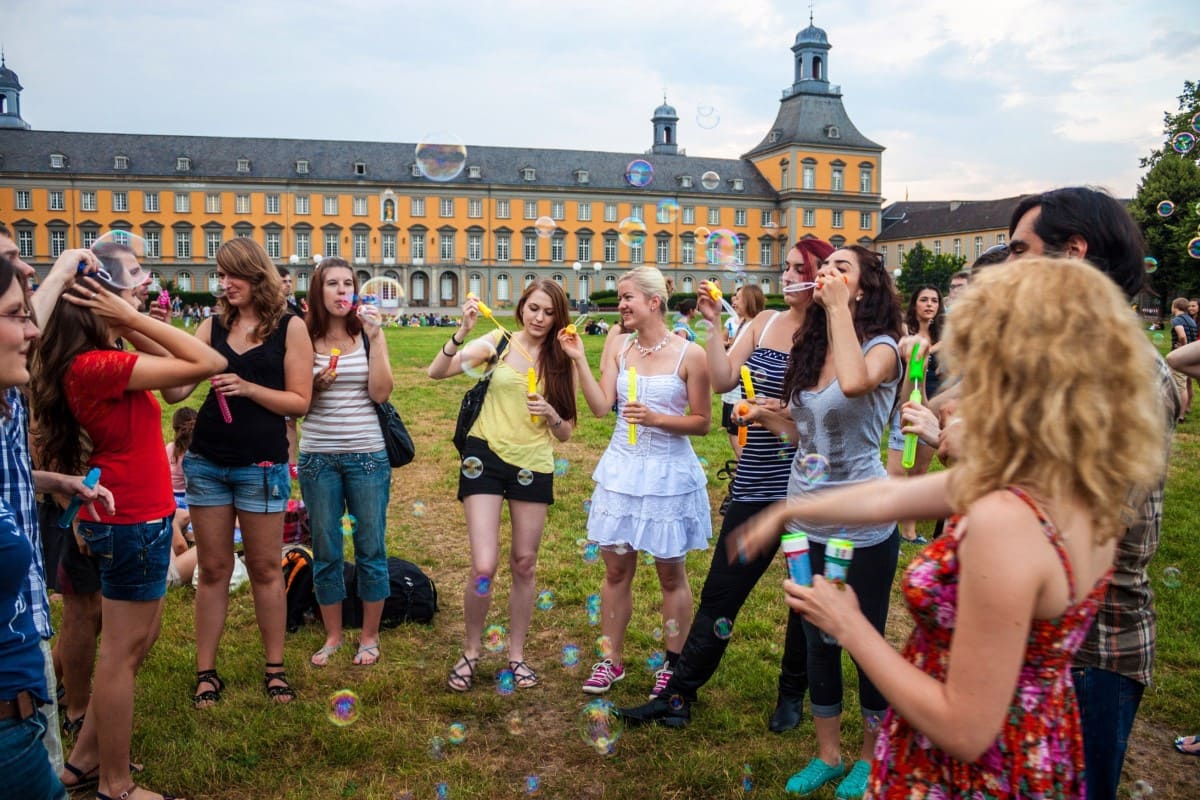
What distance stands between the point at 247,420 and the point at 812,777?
3104 mm

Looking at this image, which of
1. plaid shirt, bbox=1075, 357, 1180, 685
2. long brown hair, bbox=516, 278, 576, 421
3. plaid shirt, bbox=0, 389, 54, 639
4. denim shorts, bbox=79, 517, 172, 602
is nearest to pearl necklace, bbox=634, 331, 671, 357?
long brown hair, bbox=516, 278, 576, 421

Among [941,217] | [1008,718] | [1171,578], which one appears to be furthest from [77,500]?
[941,217]

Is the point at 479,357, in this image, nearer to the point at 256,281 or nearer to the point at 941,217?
the point at 256,281

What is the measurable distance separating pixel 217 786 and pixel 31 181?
256 ft

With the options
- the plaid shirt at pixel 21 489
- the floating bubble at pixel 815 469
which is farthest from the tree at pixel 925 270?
the plaid shirt at pixel 21 489

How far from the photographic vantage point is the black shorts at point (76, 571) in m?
3.77

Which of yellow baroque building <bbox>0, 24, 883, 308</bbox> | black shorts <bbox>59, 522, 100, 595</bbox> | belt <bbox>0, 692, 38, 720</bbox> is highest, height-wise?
yellow baroque building <bbox>0, 24, 883, 308</bbox>

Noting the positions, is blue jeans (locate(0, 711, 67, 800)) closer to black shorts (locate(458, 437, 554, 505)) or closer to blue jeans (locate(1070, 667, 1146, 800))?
blue jeans (locate(1070, 667, 1146, 800))

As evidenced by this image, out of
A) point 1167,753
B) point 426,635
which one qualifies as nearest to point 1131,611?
point 1167,753

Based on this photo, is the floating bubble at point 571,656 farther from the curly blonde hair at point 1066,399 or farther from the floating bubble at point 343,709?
the curly blonde hair at point 1066,399

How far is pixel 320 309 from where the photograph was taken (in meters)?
4.88

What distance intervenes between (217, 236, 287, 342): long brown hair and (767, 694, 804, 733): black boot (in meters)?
3.16

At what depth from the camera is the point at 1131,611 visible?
7.32 ft

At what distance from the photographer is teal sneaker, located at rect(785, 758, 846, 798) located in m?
3.63
